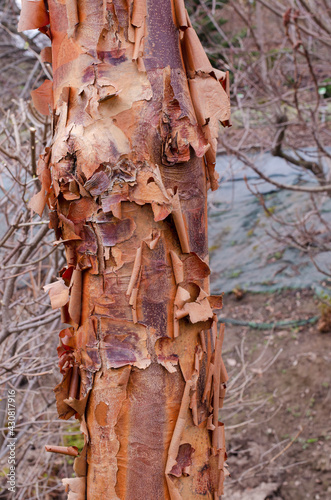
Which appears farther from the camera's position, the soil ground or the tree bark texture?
the soil ground

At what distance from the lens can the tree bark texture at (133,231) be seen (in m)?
0.72

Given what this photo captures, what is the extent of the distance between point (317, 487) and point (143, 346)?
277cm

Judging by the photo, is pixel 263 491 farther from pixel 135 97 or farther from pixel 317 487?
pixel 135 97

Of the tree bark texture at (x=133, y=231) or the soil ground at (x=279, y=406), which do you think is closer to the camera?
the tree bark texture at (x=133, y=231)

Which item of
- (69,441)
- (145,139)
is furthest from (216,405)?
(69,441)

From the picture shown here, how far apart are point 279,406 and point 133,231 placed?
306 centimetres

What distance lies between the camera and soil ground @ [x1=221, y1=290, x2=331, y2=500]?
2.92 m

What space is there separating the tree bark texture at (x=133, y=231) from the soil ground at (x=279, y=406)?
1515 millimetres

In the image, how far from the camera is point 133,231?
73 cm

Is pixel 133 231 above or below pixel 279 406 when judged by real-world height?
above

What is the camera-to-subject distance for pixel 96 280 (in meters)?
0.76

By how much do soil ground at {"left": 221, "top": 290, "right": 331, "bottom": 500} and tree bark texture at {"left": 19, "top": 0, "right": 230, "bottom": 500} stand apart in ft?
4.97

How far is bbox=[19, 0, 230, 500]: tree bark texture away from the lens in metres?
0.72

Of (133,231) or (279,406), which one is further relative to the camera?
(279,406)
